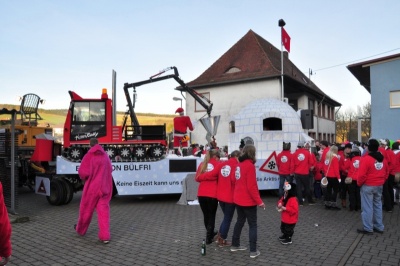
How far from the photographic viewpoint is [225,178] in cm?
621

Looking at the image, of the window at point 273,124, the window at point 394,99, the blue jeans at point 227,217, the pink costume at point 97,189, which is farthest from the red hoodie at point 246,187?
the window at point 394,99

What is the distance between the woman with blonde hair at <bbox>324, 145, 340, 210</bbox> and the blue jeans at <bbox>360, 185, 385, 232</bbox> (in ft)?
8.62

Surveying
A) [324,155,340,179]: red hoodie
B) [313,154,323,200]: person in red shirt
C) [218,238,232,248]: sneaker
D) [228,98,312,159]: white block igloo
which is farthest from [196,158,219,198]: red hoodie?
[228,98,312,159]: white block igloo

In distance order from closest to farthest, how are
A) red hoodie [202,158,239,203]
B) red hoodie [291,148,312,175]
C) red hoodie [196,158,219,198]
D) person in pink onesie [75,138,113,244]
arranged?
red hoodie [202,158,239,203]
red hoodie [196,158,219,198]
person in pink onesie [75,138,113,244]
red hoodie [291,148,312,175]

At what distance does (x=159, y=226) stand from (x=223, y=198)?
2.42 meters

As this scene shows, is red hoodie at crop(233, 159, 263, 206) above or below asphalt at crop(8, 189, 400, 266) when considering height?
above

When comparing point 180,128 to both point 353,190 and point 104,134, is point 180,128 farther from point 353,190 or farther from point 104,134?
point 353,190

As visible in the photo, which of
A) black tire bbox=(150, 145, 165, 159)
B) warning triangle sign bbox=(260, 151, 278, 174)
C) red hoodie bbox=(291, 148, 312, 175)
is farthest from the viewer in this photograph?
black tire bbox=(150, 145, 165, 159)

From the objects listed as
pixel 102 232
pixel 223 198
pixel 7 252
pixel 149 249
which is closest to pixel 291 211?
pixel 223 198

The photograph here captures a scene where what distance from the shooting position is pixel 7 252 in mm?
2672

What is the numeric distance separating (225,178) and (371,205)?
3.05 meters

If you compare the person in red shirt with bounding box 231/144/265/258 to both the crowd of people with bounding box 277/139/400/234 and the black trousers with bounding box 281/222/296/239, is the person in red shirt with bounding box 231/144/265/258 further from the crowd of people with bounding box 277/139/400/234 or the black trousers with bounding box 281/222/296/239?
the crowd of people with bounding box 277/139/400/234

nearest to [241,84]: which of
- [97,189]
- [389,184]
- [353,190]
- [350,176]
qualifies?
[389,184]

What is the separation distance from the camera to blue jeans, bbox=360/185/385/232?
23.3 ft
